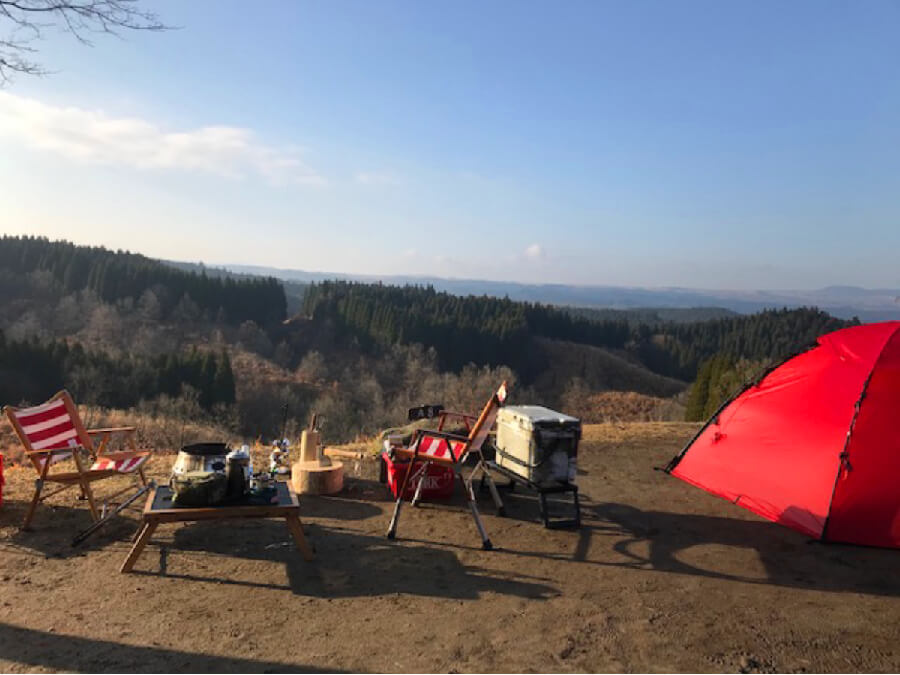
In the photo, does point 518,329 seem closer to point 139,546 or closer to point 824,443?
point 824,443

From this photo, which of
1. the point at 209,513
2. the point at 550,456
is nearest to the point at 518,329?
the point at 550,456

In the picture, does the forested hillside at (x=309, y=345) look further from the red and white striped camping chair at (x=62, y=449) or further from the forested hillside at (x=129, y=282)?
the red and white striped camping chair at (x=62, y=449)

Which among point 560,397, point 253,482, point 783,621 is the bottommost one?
point 560,397

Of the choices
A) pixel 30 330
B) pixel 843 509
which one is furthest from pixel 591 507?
pixel 30 330

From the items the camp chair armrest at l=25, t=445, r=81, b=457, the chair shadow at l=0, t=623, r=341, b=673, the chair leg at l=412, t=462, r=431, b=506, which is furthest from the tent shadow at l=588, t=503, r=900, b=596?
the camp chair armrest at l=25, t=445, r=81, b=457

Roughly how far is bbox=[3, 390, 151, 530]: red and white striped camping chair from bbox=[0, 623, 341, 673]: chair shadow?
2.12 metres

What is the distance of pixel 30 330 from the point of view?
64375 millimetres

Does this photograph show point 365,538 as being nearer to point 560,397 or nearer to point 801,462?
point 801,462

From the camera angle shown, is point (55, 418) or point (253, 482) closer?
point (253, 482)

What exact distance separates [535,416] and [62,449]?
16.0ft

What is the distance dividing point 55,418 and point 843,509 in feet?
28.1

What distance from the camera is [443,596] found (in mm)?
4594

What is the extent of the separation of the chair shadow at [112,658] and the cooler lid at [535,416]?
3358 millimetres

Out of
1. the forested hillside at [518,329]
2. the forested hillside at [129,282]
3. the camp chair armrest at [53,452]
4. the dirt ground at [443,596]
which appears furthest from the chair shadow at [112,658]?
the forested hillside at [129,282]
